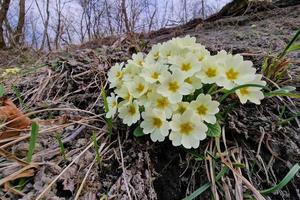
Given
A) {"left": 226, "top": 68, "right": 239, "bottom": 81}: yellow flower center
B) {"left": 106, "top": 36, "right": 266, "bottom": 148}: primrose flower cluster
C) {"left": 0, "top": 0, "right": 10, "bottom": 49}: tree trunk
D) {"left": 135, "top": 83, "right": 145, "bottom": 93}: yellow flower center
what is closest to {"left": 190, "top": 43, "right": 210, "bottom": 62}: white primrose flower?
{"left": 106, "top": 36, "right": 266, "bottom": 148}: primrose flower cluster

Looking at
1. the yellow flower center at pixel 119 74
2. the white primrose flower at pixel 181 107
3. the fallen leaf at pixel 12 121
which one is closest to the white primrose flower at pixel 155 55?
the yellow flower center at pixel 119 74

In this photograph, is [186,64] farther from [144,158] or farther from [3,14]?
[3,14]

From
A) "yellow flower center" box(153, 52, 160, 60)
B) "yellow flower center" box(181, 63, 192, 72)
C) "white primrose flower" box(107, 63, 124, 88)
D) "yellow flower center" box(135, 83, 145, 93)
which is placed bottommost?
→ "yellow flower center" box(135, 83, 145, 93)

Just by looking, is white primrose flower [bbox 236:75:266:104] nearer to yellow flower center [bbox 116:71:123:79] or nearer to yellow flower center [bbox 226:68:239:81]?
yellow flower center [bbox 226:68:239:81]

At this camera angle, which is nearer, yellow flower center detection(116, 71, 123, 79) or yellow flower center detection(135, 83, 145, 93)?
yellow flower center detection(135, 83, 145, 93)

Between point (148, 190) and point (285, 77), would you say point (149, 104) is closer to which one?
point (148, 190)

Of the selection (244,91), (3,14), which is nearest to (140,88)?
(244,91)

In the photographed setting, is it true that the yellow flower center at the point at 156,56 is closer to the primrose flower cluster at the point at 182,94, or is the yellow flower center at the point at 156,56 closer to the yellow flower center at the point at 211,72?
the primrose flower cluster at the point at 182,94
